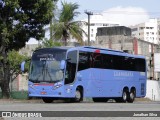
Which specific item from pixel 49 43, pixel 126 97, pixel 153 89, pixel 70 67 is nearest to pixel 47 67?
pixel 70 67

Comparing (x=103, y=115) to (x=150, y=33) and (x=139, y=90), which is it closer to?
(x=139, y=90)

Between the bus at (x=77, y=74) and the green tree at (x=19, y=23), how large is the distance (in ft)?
11.6

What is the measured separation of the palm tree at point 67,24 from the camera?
4691 centimetres

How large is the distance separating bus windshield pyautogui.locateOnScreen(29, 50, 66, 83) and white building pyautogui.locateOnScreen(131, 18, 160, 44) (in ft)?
431

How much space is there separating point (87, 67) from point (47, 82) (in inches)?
116

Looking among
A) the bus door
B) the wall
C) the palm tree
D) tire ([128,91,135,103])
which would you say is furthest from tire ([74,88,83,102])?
the wall

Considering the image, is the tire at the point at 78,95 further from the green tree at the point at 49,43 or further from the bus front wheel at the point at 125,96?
the green tree at the point at 49,43

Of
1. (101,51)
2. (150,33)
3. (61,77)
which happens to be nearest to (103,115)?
(61,77)

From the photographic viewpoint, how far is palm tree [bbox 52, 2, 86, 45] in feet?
154

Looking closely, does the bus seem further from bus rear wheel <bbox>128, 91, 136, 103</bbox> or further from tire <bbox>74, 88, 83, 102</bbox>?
bus rear wheel <bbox>128, 91, 136, 103</bbox>

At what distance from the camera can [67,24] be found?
47094 millimetres

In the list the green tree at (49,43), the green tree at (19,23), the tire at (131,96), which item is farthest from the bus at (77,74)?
the green tree at (49,43)

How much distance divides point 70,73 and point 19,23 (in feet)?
19.7

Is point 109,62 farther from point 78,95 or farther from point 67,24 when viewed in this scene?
point 67,24
